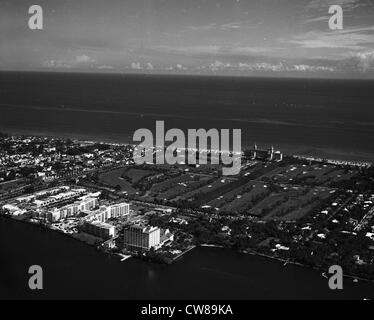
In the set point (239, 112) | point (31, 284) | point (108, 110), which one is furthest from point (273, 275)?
point (108, 110)

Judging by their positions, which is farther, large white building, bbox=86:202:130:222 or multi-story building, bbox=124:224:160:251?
large white building, bbox=86:202:130:222

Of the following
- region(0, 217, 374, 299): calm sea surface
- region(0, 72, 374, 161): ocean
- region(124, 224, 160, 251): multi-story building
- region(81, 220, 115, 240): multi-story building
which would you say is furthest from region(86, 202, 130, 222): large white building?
region(0, 72, 374, 161): ocean

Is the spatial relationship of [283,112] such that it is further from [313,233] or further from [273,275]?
[273,275]

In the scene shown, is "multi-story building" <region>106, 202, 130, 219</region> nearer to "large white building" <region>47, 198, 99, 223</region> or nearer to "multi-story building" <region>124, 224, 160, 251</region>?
"large white building" <region>47, 198, 99, 223</region>

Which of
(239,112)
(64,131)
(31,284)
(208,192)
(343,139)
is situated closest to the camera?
(31,284)

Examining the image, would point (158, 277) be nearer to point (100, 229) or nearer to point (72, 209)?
point (100, 229)

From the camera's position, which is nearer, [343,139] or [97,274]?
[97,274]
